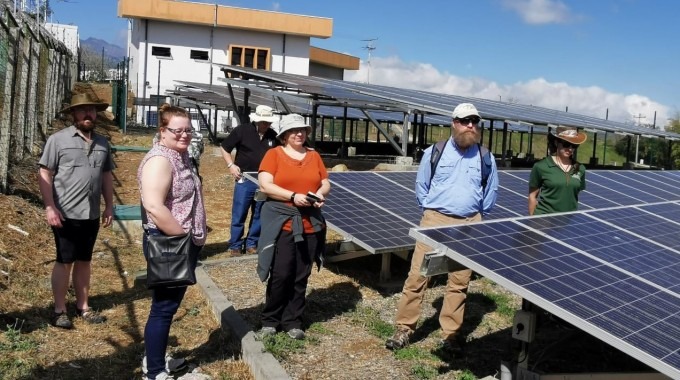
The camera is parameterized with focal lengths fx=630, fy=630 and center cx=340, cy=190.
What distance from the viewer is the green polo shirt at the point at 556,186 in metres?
5.26

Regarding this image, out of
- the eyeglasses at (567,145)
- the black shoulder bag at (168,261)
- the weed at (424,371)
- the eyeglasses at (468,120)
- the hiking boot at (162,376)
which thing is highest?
the eyeglasses at (468,120)

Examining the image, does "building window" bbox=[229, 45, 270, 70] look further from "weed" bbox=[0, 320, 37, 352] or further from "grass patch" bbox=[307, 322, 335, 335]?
"weed" bbox=[0, 320, 37, 352]

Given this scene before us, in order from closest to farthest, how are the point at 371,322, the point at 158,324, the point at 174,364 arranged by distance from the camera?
the point at 158,324
the point at 174,364
the point at 371,322

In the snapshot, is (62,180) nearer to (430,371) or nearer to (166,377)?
(166,377)

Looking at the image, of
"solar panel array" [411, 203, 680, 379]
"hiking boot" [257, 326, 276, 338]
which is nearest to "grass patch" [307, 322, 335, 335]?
"hiking boot" [257, 326, 276, 338]

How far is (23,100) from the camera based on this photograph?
982 centimetres

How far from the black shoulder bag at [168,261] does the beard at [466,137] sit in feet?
7.01

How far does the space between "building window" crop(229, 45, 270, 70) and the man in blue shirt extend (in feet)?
109

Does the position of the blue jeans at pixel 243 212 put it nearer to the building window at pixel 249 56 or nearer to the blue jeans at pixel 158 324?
the blue jeans at pixel 158 324

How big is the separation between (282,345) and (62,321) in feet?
5.78

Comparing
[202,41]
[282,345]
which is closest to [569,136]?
[282,345]

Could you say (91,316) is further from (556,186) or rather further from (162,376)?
(556,186)

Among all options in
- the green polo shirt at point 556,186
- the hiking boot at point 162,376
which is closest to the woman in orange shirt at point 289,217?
the hiking boot at point 162,376

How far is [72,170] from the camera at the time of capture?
486cm
